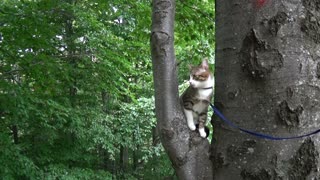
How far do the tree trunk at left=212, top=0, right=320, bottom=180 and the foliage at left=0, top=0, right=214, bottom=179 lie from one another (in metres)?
1.79

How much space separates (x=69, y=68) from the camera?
379 cm

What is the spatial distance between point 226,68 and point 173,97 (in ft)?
0.68

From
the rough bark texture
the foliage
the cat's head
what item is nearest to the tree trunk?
the rough bark texture

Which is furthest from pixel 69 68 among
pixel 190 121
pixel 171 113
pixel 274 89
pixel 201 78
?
pixel 274 89

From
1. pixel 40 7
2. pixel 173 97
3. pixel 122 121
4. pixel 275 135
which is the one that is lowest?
pixel 122 121

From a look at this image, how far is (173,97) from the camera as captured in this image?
1.24m

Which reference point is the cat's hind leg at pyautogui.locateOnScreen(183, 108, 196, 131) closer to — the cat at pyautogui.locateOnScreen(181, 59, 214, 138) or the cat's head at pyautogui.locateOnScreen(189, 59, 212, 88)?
the cat at pyautogui.locateOnScreen(181, 59, 214, 138)

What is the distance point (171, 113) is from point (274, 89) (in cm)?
35

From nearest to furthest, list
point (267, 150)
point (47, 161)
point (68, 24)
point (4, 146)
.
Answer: point (267, 150) < point (4, 146) < point (68, 24) < point (47, 161)

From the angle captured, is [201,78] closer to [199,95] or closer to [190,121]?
[199,95]

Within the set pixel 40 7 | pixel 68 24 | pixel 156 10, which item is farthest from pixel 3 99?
pixel 156 10

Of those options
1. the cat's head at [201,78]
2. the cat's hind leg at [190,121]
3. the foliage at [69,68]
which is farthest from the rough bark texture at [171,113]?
the foliage at [69,68]

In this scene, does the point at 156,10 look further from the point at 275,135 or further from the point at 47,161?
the point at 47,161

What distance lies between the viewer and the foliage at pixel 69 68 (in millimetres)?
3223
